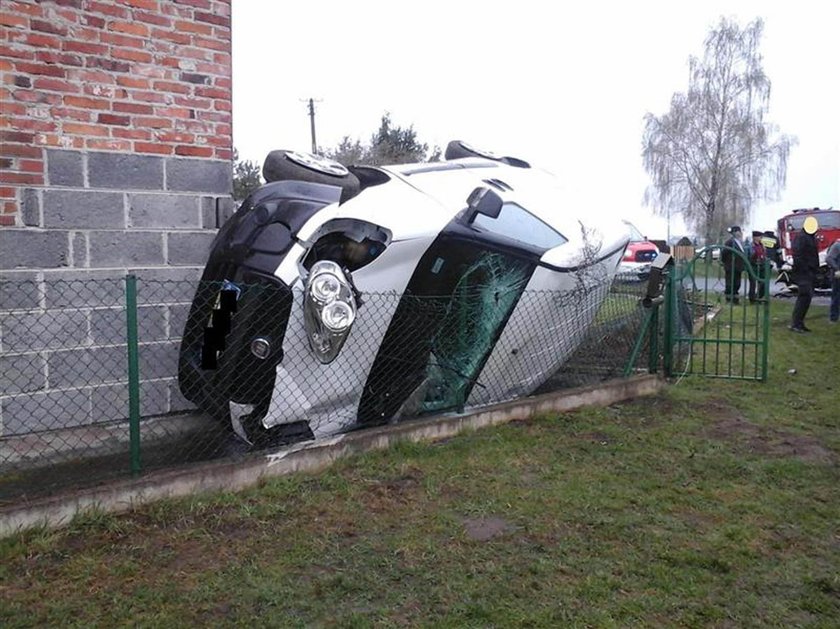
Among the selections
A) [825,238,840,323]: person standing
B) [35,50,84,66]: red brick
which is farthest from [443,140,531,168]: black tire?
[825,238,840,323]: person standing

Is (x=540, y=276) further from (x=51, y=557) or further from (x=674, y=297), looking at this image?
(x=51, y=557)

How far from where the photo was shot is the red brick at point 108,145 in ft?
14.3

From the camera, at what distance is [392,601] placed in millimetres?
2977

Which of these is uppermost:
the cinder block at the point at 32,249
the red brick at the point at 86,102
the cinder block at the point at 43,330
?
the red brick at the point at 86,102

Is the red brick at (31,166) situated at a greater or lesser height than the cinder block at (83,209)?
greater

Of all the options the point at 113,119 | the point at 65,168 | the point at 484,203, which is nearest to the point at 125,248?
the point at 65,168

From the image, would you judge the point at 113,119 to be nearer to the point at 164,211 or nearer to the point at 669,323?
the point at 164,211

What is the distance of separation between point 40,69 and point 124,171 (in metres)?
0.70

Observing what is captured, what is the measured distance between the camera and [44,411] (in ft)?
14.1

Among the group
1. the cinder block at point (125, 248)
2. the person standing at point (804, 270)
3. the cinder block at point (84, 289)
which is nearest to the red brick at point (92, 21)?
the cinder block at point (125, 248)

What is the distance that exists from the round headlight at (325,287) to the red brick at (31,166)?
67.0 inches

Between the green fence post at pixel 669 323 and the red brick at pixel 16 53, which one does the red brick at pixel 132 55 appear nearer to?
the red brick at pixel 16 53

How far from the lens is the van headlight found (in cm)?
414

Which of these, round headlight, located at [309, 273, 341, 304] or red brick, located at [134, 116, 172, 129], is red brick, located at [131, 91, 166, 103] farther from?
round headlight, located at [309, 273, 341, 304]
